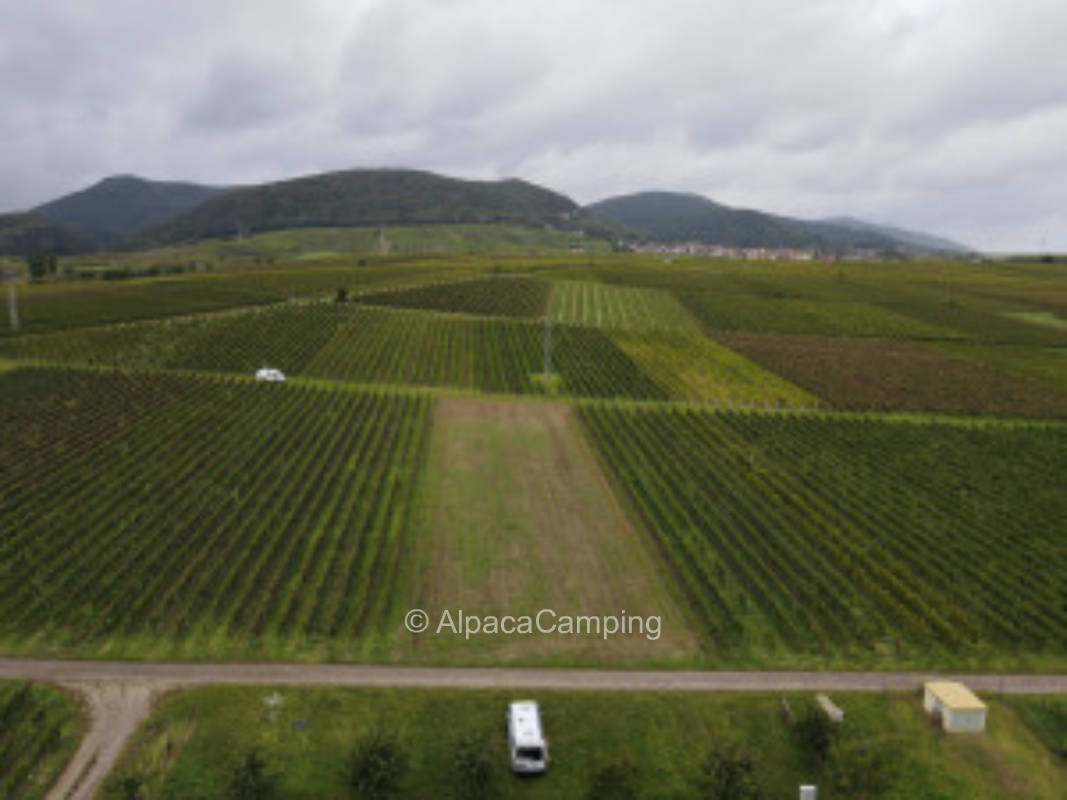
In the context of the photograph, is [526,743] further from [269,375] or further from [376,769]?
[269,375]

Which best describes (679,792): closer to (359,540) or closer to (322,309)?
(359,540)

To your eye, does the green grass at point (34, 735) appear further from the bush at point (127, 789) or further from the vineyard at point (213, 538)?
the vineyard at point (213, 538)

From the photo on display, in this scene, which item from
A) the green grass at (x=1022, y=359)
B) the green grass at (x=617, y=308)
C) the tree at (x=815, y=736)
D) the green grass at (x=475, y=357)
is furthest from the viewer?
the green grass at (x=617, y=308)

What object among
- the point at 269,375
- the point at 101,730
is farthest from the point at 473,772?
the point at 269,375

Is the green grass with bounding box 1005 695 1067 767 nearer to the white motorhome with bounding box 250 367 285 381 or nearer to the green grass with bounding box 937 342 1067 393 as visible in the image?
the white motorhome with bounding box 250 367 285 381

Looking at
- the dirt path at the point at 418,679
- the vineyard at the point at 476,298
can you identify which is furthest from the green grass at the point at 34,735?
the vineyard at the point at 476,298

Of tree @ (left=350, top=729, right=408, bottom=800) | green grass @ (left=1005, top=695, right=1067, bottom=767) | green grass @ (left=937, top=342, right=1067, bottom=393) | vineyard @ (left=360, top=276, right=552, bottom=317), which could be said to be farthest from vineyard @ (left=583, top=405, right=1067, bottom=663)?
vineyard @ (left=360, top=276, right=552, bottom=317)

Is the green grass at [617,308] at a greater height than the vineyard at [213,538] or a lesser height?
greater
